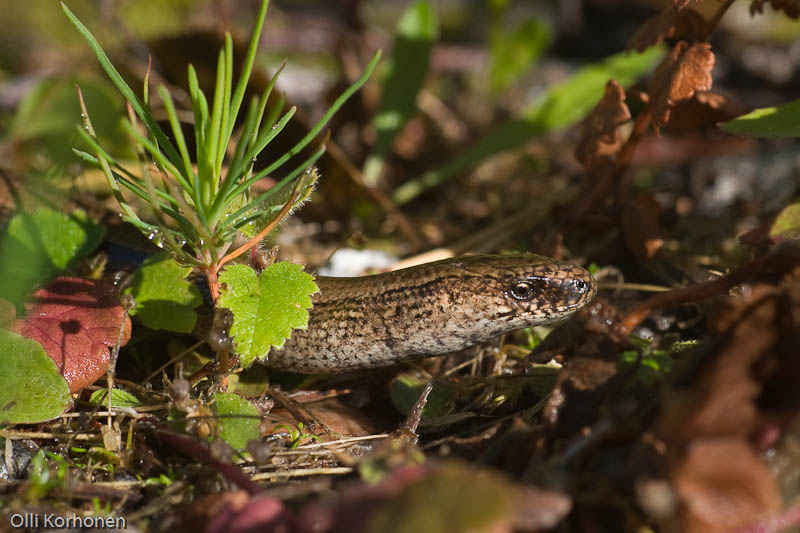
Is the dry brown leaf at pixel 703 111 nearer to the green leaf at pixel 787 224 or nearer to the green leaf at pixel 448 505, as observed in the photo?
the green leaf at pixel 787 224

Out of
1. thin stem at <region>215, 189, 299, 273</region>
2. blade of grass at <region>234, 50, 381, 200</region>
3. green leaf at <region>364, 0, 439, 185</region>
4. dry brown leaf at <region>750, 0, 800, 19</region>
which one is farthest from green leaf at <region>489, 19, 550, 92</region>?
thin stem at <region>215, 189, 299, 273</region>

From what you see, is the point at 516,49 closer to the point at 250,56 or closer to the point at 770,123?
the point at 770,123

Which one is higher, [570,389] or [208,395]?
[570,389]

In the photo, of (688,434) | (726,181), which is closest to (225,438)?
(688,434)

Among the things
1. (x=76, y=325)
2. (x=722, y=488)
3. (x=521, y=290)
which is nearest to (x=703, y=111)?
(x=521, y=290)

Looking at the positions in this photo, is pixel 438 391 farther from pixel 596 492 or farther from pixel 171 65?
pixel 171 65

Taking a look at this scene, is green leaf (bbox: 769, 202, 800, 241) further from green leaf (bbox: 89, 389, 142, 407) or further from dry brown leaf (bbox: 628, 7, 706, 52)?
green leaf (bbox: 89, 389, 142, 407)

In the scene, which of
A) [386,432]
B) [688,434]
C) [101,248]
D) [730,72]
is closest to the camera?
[688,434]
